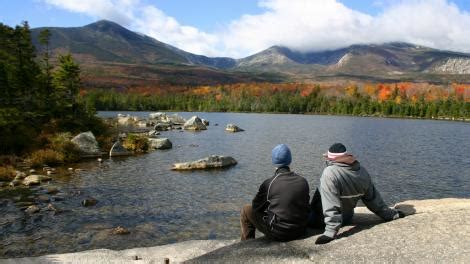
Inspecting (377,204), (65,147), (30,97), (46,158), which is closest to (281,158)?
(377,204)

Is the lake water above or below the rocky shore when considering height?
below

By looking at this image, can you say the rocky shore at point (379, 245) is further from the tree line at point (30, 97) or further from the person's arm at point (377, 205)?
the tree line at point (30, 97)

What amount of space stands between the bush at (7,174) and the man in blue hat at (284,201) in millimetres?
26442

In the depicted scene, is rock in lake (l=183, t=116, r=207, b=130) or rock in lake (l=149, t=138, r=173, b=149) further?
rock in lake (l=183, t=116, r=207, b=130)

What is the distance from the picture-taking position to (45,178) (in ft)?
102

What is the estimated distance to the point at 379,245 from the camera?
1026 centimetres

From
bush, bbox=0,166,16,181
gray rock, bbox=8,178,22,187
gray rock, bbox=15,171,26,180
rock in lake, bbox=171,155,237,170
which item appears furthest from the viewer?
rock in lake, bbox=171,155,237,170

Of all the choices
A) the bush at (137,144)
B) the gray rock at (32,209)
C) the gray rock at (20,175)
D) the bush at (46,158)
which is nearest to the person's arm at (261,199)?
the gray rock at (32,209)

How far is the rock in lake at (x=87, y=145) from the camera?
44.8 m

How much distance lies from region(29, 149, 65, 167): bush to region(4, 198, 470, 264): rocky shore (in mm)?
27475

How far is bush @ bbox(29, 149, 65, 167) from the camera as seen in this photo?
37.7 meters

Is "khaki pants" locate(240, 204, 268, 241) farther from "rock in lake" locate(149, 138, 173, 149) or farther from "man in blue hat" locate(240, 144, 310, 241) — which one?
"rock in lake" locate(149, 138, 173, 149)

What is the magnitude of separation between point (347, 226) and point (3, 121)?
116 ft

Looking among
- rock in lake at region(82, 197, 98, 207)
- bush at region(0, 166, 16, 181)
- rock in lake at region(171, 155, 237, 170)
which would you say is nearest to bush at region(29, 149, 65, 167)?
bush at region(0, 166, 16, 181)
